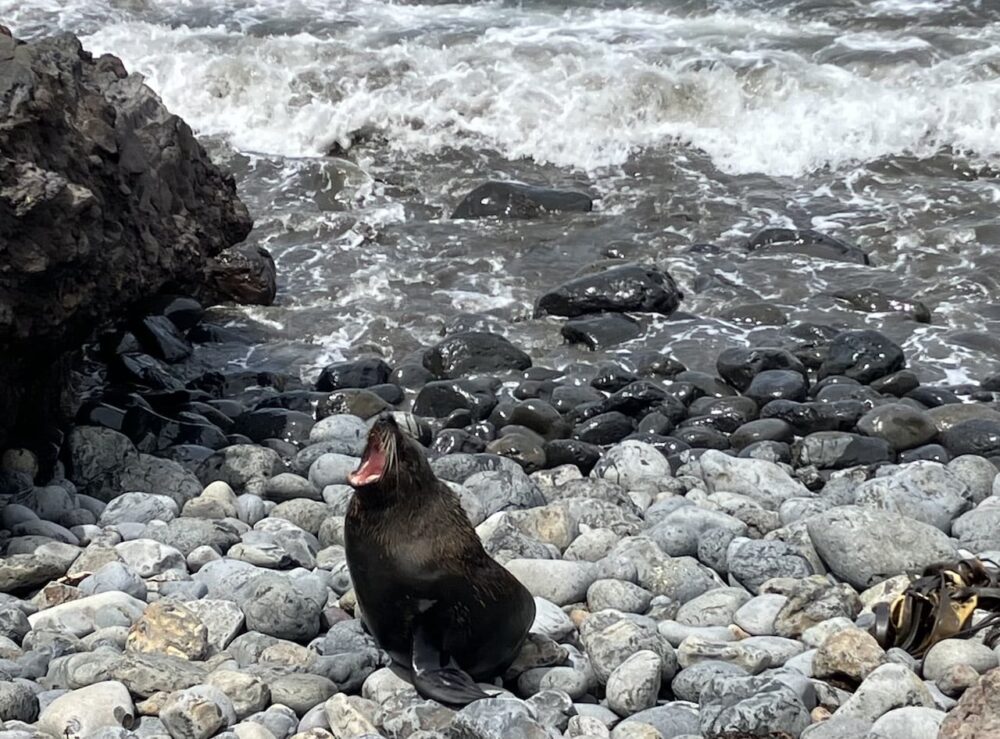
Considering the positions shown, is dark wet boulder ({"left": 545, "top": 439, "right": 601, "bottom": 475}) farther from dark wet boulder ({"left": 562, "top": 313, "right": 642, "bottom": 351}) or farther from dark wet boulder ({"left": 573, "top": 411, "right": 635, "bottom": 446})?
dark wet boulder ({"left": 562, "top": 313, "right": 642, "bottom": 351})

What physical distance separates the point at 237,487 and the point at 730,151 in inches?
348

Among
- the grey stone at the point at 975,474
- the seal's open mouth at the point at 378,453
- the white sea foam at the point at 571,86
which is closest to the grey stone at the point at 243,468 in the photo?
the seal's open mouth at the point at 378,453

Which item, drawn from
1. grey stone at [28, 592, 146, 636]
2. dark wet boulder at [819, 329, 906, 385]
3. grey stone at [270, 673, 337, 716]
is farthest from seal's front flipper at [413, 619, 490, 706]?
dark wet boulder at [819, 329, 906, 385]

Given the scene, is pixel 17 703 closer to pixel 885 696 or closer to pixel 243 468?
pixel 885 696

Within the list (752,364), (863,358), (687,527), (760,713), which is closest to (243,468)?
(687,527)

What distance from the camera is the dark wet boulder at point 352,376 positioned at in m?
9.44

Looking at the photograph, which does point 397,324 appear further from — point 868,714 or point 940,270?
point 868,714

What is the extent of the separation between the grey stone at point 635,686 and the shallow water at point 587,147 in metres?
5.17

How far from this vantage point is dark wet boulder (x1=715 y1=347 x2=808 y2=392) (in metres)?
9.31

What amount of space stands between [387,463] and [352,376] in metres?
4.59

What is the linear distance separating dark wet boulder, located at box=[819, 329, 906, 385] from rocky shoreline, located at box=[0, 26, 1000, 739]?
2 cm

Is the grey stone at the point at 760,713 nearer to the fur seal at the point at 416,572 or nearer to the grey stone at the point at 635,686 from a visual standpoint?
the grey stone at the point at 635,686

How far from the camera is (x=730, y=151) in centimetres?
1477

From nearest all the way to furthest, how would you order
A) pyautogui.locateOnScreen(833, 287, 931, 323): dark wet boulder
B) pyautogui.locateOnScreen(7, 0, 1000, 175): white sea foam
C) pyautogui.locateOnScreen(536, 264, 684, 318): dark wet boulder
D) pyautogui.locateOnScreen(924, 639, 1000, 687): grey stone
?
pyautogui.locateOnScreen(924, 639, 1000, 687): grey stone
pyautogui.locateOnScreen(833, 287, 931, 323): dark wet boulder
pyautogui.locateOnScreen(536, 264, 684, 318): dark wet boulder
pyautogui.locateOnScreen(7, 0, 1000, 175): white sea foam
